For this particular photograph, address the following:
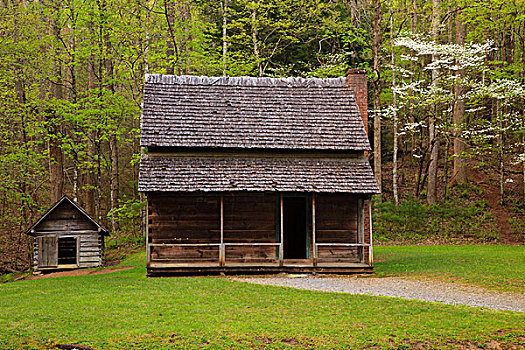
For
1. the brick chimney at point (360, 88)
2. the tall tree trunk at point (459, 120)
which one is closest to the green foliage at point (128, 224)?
the brick chimney at point (360, 88)

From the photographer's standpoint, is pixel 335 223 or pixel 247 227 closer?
pixel 247 227

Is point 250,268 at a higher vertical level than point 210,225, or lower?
lower

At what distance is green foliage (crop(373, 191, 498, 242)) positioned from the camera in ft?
84.6

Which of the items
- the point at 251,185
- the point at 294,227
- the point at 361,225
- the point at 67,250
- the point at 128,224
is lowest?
the point at 67,250

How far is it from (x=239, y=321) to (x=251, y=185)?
6.55 m

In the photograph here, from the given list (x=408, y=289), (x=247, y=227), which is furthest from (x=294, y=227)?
(x=408, y=289)

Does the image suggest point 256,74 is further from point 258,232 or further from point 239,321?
point 239,321

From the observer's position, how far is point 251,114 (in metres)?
18.0

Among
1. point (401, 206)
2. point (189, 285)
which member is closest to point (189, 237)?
point (189, 285)

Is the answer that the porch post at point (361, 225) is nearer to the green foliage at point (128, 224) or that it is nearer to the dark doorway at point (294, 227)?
the dark doorway at point (294, 227)

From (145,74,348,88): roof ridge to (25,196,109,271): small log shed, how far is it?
5585 millimetres

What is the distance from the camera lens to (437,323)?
9641 millimetres

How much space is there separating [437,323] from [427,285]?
13.6 feet

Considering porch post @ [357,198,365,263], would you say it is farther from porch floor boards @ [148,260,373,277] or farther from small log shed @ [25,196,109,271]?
small log shed @ [25,196,109,271]
